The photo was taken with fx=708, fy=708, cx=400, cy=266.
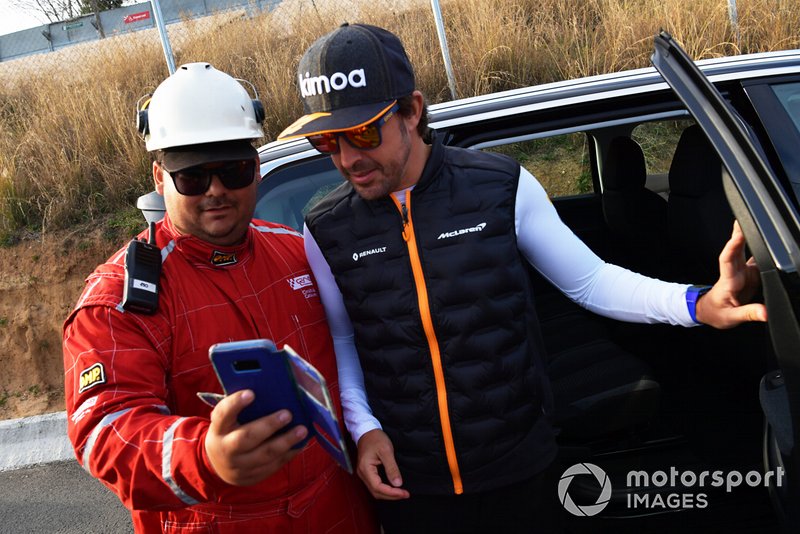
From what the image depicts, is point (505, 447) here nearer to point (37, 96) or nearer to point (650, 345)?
point (650, 345)

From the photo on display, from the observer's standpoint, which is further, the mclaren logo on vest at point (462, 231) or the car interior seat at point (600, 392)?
the car interior seat at point (600, 392)

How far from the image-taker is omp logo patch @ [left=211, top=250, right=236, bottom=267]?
153 cm

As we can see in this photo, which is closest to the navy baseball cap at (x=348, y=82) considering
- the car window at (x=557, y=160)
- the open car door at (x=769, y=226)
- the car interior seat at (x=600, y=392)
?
the open car door at (x=769, y=226)

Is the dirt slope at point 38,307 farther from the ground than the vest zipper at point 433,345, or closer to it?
closer to it

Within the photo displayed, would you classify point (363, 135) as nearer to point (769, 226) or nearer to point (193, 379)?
point (193, 379)

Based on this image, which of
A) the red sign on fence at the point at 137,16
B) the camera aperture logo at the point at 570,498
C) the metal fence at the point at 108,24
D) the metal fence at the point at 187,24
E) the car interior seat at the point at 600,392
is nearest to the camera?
the camera aperture logo at the point at 570,498

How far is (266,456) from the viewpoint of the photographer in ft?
3.54

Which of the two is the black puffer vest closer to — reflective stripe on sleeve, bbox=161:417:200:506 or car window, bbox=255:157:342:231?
reflective stripe on sleeve, bbox=161:417:200:506

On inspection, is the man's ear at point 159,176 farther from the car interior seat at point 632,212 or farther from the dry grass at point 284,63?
the dry grass at point 284,63

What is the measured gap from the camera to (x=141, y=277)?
1.40 metres

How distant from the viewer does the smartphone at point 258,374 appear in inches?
40.3

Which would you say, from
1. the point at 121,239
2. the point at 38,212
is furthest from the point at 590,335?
the point at 38,212

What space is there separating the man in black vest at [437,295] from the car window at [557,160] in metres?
2.65

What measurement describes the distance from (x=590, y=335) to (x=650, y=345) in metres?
0.30
